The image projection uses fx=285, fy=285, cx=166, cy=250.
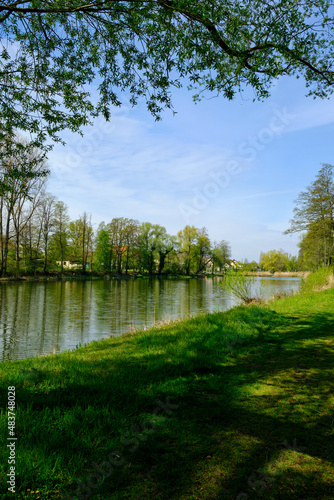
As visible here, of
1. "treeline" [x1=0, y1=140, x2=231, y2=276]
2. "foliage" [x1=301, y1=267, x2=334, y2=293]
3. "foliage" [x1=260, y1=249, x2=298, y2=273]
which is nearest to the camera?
"foliage" [x1=301, y1=267, x2=334, y2=293]

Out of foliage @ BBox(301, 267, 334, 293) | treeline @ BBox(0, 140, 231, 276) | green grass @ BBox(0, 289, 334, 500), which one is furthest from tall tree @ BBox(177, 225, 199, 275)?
green grass @ BBox(0, 289, 334, 500)

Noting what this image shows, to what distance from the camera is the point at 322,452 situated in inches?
104

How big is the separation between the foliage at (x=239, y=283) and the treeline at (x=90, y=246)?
1936 cm

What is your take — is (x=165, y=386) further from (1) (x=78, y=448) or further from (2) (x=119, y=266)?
(2) (x=119, y=266)

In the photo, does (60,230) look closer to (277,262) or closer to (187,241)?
(187,241)

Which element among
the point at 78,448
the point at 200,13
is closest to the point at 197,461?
the point at 78,448

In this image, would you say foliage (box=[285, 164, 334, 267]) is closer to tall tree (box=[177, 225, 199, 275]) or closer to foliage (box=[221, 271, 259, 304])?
foliage (box=[221, 271, 259, 304])

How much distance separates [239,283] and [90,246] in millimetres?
52674

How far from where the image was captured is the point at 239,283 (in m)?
14.1

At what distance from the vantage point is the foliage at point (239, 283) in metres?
14.0

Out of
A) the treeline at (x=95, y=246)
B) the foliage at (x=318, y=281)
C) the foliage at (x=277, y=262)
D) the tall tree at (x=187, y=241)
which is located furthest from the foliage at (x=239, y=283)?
the foliage at (x=277, y=262)

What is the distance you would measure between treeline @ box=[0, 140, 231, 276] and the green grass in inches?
1070

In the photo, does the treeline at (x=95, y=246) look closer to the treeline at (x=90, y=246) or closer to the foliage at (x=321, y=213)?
the treeline at (x=90, y=246)

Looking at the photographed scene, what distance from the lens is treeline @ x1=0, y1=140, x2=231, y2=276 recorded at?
139 feet
